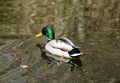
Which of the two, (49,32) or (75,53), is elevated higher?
(49,32)

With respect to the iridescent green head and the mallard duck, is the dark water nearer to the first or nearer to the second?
the mallard duck

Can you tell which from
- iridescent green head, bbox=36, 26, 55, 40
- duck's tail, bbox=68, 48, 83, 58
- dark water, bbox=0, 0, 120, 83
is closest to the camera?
dark water, bbox=0, 0, 120, 83

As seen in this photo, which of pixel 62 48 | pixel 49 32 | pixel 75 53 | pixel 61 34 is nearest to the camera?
pixel 75 53

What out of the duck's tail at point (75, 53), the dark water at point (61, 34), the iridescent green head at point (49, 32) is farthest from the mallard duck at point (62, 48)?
the iridescent green head at point (49, 32)

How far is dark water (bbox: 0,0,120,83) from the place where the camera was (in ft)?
29.6

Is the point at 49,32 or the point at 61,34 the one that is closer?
the point at 49,32

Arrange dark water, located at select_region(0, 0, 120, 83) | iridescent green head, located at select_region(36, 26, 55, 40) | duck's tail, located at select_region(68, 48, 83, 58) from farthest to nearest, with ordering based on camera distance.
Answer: iridescent green head, located at select_region(36, 26, 55, 40)
duck's tail, located at select_region(68, 48, 83, 58)
dark water, located at select_region(0, 0, 120, 83)

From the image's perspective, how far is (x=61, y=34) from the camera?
1221 cm

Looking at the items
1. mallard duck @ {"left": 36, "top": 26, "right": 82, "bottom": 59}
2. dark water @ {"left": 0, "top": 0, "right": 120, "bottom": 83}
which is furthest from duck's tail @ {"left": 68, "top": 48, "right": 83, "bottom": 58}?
dark water @ {"left": 0, "top": 0, "right": 120, "bottom": 83}

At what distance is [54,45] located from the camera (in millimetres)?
10570

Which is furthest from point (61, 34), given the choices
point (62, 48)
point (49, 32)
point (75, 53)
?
point (75, 53)

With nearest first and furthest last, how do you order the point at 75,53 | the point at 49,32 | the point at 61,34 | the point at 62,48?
1. the point at 75,53
2. the point at 62,48
3. the point at 49,32
4. the point at 61,34

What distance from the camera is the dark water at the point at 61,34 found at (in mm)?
9031

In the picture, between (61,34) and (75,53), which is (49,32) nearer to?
(61,34)
